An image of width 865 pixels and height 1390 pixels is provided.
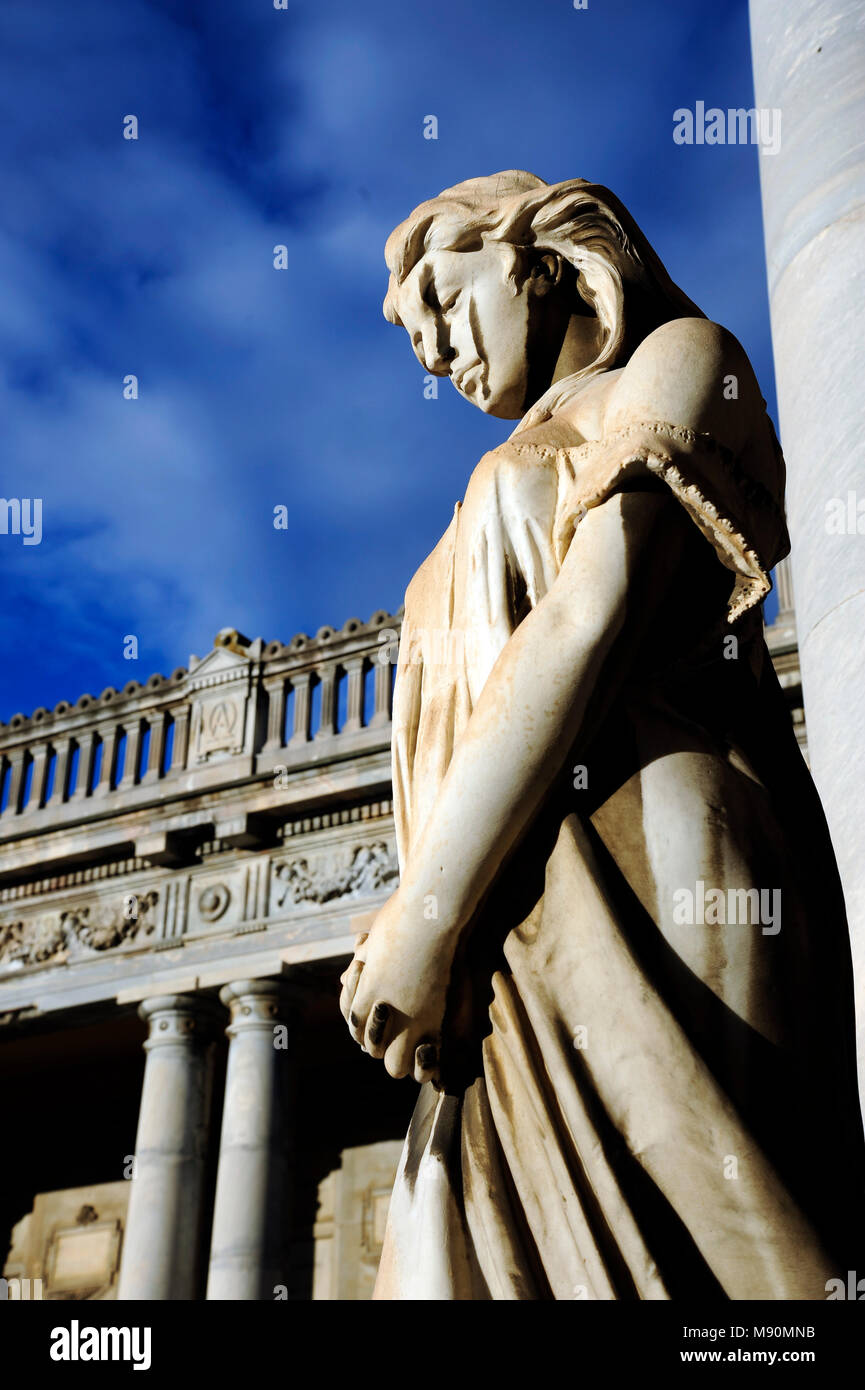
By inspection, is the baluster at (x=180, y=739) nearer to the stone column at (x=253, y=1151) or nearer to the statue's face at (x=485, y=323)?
the stone column at (x=253, y=1151)

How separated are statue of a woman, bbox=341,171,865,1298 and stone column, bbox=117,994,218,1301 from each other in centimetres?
983

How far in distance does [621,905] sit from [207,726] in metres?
11.3

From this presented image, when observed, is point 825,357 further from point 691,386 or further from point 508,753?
point 508,753

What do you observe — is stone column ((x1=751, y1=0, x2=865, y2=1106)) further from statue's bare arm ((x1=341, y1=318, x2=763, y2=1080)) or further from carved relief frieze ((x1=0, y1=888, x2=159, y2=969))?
carved relief frieze ((x1=0, y1=888, x2=159, y2=969))

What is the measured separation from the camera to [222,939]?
1202cm

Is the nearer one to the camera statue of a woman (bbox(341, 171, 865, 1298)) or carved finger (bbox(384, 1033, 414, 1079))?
statue of a woman (bbox(341, 171, 865, 1298))

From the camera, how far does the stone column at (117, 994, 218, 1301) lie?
11.1 meters

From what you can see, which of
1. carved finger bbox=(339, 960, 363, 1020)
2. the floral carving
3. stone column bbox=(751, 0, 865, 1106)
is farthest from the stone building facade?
carved finger bbox=(339, 960, 363, 1020)

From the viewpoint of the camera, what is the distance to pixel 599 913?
1.66 m

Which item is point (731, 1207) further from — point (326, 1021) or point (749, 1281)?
point (326, 1021)

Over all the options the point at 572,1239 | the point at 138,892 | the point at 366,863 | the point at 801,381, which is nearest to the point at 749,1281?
the point at 572,1239

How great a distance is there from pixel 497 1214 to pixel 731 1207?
0.25m
